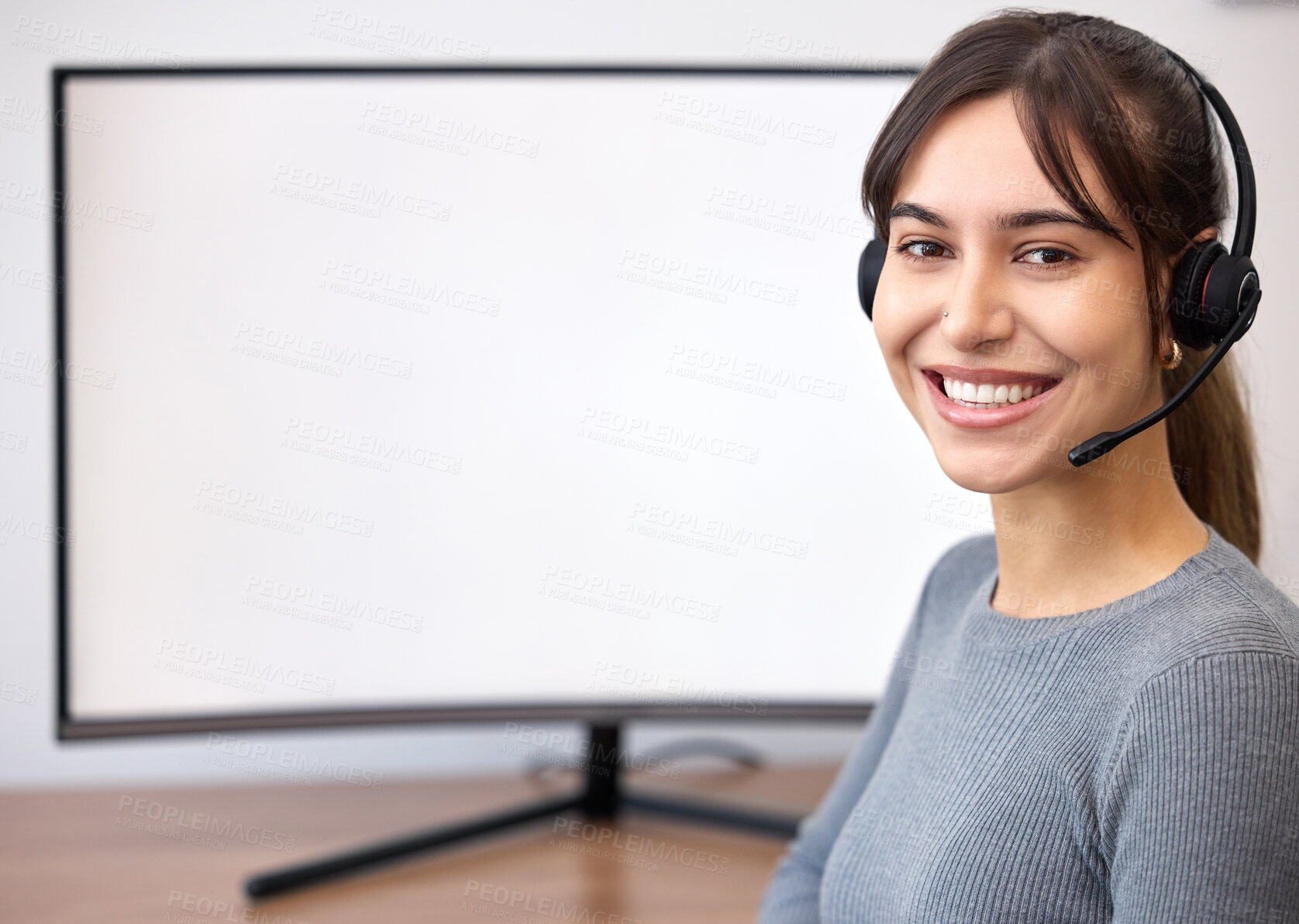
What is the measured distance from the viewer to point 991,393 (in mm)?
689

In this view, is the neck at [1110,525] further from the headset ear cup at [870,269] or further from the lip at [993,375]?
the headset ear cup at [870,269]

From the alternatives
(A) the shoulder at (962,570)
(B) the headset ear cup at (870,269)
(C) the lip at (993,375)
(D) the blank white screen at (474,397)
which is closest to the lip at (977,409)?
(C) the lip at (993,375)

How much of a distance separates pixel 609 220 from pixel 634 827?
751mm

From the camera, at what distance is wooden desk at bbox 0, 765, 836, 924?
1.11m

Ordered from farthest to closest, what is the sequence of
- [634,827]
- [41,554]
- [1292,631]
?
[41,554] → [634,827] → [1292,631]

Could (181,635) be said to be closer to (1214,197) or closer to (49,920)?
(49,920)

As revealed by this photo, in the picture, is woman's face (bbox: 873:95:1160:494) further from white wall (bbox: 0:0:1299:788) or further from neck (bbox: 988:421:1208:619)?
white wall (bbox: 0:0:1299:788)

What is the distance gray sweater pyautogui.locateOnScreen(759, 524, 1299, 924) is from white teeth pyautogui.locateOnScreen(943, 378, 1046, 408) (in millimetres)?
149

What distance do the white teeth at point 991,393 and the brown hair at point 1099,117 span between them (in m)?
0.08

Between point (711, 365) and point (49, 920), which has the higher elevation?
point (711, 365)

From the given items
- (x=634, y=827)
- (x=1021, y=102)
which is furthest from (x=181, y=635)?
(x=1021, y=102)

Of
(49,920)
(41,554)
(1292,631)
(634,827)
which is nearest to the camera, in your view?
(1292,631)

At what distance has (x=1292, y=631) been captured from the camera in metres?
0.60

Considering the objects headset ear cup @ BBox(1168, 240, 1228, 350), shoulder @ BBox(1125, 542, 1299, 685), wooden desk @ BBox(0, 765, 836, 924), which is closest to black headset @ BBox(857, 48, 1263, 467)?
headset ear cup @ BBox(1168, 240, 1228, 350)
